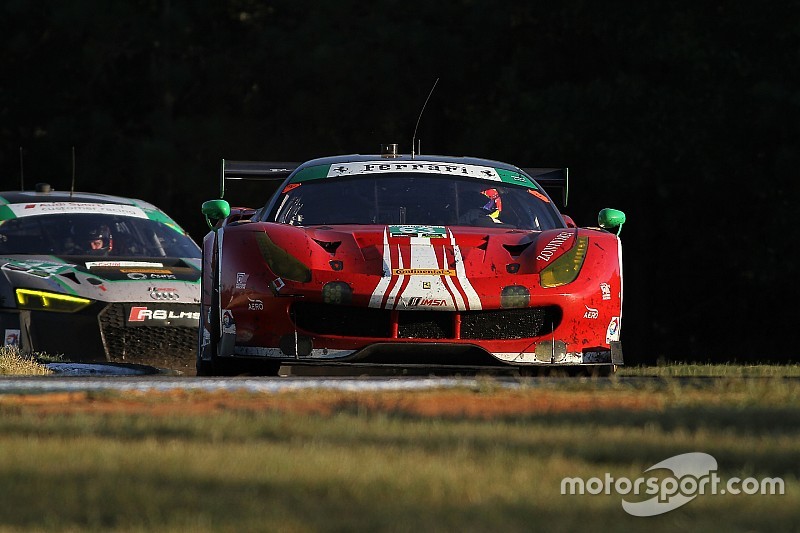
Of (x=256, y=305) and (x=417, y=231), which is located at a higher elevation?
(x=417, y=231)

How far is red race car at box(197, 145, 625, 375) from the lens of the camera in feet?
26.8

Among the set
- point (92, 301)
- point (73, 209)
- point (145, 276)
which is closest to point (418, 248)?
point (92, 301)

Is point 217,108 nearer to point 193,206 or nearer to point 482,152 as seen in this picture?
point 193,206

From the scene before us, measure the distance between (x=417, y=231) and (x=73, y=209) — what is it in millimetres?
5181

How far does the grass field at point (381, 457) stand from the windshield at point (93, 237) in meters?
6.32

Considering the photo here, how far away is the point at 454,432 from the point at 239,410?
3.22 feet

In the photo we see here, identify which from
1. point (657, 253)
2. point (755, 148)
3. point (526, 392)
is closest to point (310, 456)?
point (526, 392)

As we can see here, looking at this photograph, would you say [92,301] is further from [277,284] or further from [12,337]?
[277,284]

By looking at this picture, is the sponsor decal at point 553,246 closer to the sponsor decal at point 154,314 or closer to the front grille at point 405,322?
the front grille at point 405,322

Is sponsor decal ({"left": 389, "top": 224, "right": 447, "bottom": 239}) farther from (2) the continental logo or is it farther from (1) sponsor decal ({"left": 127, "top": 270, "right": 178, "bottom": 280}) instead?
(1) sponsor decal ({"left": 127, "top": 270, "right": 178, "bottom": 280})

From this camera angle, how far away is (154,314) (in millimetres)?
11828

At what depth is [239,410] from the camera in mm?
6055

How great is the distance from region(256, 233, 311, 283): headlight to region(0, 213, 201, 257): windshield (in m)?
4.53

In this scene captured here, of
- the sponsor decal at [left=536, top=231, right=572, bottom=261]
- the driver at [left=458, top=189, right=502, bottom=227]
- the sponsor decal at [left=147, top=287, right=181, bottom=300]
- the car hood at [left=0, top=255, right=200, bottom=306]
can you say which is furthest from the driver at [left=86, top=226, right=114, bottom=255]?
the sponsor decal at [left=536, top=231, right=572, bottom=261]
